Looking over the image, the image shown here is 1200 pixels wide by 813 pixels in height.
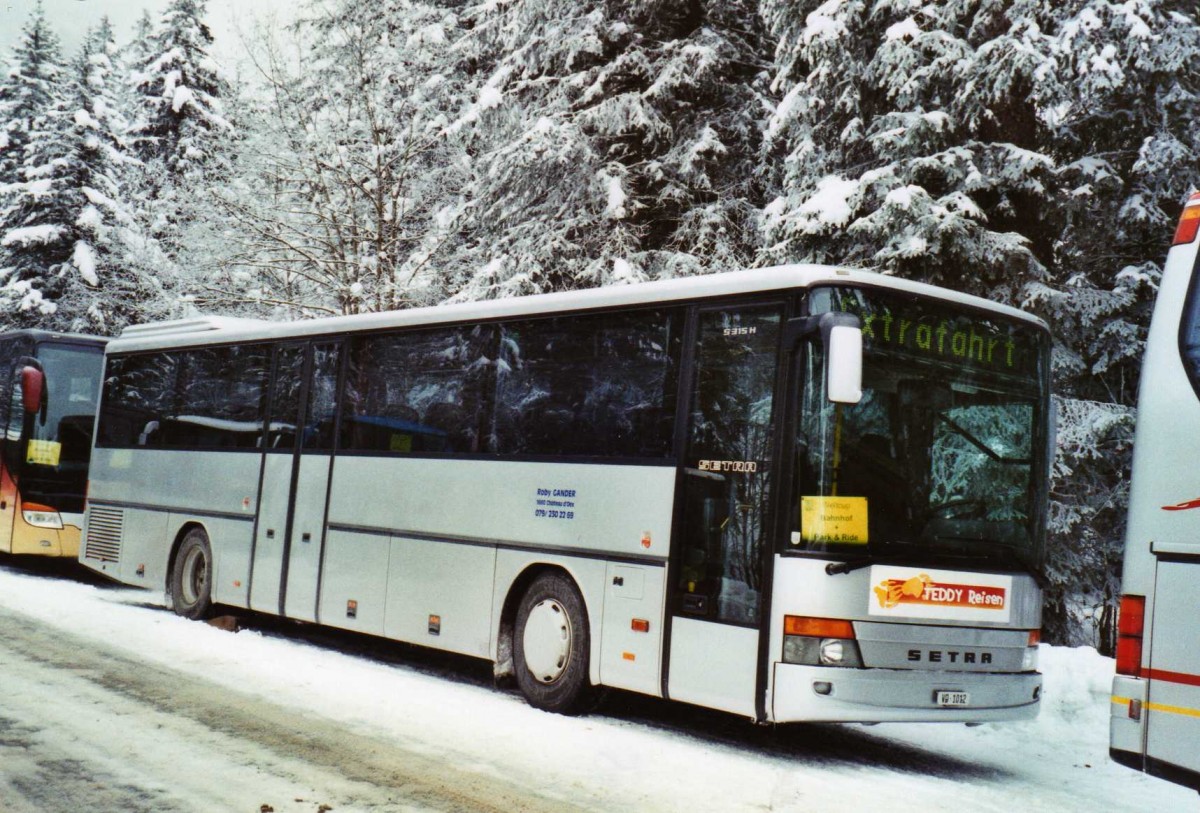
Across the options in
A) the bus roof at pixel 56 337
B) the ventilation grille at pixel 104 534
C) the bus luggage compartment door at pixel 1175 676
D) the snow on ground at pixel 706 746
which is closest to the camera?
the bus luggage compartment door at pixel 1175 676

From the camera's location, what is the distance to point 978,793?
24.1ft

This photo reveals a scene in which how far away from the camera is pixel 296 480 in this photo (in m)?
12.3

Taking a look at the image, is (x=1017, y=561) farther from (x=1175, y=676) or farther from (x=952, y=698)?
(x=1175, y=676)

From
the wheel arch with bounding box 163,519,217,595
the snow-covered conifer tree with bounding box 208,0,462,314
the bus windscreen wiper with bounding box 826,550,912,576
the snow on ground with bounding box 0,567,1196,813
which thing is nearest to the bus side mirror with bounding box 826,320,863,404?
the bus windscreen wiper with bounding box 826,550,912,576

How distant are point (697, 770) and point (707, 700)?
623 mm

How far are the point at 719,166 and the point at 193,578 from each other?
10.7 m

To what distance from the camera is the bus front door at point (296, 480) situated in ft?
39.3

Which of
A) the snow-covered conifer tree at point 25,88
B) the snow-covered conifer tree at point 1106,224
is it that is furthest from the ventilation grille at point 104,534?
the snow-covered conifer tree at point 25,88

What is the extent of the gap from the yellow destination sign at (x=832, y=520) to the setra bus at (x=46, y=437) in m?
12.5

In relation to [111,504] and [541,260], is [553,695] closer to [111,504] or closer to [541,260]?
[111,504]

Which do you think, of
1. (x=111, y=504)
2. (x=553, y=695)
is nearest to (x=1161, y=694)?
(x=553, y=695)

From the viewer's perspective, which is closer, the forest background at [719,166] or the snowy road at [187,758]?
the snowy road at [187,758]

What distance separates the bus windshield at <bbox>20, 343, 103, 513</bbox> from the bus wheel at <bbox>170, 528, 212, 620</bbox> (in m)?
3.97

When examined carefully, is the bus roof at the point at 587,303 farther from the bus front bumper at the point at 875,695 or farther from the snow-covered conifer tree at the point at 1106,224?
the snow-covered conifer tree at the point at 1106,224
